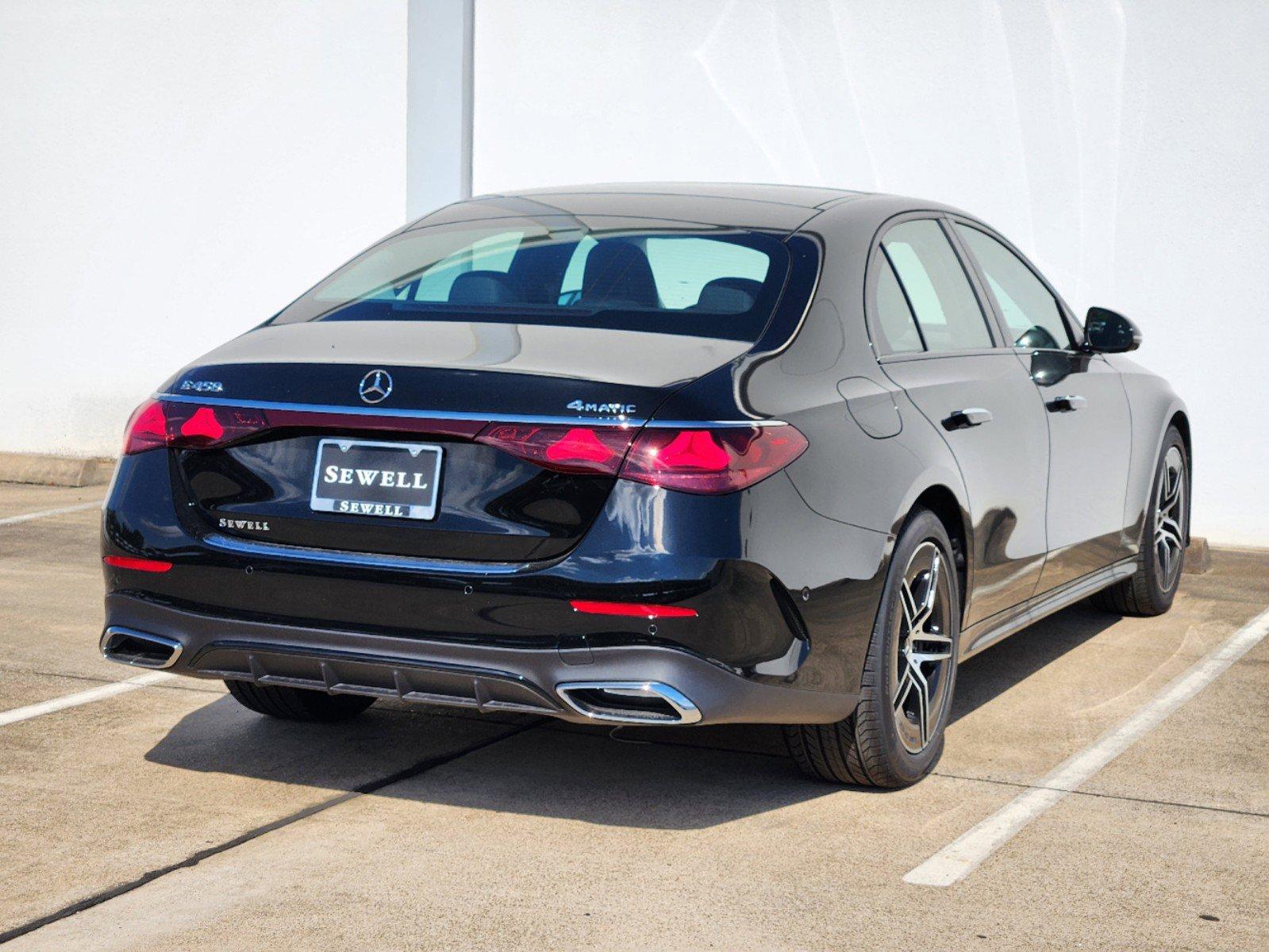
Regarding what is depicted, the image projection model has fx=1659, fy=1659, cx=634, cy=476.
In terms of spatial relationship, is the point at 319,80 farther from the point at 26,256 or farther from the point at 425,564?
the point at 425,564

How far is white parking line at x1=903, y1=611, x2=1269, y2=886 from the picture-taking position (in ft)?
12.3

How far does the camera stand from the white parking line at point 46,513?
29.6 feet

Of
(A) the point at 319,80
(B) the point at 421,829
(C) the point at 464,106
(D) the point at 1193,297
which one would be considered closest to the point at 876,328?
(B) the point at 421,829

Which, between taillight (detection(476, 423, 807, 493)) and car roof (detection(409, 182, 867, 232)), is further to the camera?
car roof (detection(409, 182, 867, 232))

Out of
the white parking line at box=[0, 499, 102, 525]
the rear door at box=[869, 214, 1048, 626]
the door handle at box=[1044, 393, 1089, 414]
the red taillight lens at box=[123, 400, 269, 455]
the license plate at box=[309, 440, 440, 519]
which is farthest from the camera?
the white parking line at box=[0, 499, 102, 525]

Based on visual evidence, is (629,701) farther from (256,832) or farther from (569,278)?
(569,278)

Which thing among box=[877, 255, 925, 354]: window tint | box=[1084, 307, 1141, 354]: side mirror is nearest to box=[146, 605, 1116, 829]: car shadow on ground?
box=[877, 255, 925, 354]: window tint

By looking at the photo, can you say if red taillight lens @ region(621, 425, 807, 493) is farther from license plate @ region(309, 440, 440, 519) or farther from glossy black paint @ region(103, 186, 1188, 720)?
license plate @ region(309, 440, 440, 519)

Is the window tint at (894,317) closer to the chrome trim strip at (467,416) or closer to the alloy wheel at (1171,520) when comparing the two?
the chrome trim strip at (467,416)

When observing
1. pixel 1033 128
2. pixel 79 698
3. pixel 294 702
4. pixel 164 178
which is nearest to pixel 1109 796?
pixel 294 702

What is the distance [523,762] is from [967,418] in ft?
5.08

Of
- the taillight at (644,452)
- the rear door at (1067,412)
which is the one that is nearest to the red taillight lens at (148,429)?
the taillight at (644,452)

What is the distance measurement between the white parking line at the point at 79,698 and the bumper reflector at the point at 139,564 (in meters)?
0.79

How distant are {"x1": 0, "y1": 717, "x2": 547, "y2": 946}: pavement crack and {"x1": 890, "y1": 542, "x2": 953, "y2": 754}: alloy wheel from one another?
3.81ft
